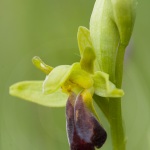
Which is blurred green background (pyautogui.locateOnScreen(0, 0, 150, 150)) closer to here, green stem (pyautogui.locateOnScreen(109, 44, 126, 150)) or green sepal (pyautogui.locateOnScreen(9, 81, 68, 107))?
green sepal (pyautogui.locateOnScreen(9, 81, 68, 107))

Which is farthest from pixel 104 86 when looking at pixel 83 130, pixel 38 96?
pixel 38 96

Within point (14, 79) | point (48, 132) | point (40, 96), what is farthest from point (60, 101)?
point (14, 79)

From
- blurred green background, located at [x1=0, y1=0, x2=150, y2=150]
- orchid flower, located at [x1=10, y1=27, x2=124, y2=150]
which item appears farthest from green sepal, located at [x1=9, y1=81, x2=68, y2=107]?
blurred green background, located at [x1=0, y1=0, x2=150, y2=150]

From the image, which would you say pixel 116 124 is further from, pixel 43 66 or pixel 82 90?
pixel 43 66

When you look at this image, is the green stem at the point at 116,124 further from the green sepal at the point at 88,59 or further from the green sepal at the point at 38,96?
the green sepal at the point at 38,96

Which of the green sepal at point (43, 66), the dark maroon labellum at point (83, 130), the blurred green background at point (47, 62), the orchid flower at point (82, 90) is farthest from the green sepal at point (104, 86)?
the blurred green background at point (47, 62)
